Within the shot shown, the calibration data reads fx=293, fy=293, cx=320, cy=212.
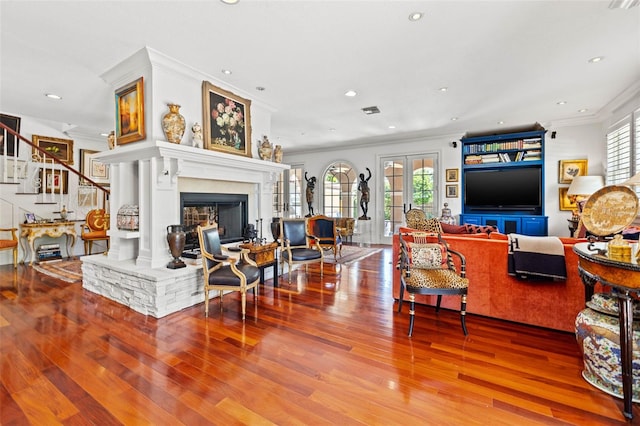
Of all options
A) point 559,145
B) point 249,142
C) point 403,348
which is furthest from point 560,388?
point 559,145

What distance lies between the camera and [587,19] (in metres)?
2.65

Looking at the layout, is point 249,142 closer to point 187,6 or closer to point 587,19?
point 187,6

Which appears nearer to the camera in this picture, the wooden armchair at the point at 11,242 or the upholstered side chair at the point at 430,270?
the upholstered side chair at the point at 430,270

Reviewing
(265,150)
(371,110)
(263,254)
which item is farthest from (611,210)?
(265,150)

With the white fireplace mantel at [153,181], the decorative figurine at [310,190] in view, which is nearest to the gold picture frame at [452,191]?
the decorative figurine at [310,190]

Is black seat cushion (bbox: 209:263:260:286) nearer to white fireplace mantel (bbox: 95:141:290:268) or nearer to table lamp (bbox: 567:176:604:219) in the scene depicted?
white fireplace mantel (bbox: 95:141:290:268)

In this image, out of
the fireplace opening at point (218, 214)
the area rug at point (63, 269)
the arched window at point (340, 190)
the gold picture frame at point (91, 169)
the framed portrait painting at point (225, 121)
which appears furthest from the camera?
the arched window at point (340, 190)

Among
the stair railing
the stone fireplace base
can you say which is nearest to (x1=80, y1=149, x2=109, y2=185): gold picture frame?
the stair railing

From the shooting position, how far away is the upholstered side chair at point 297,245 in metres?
4.22

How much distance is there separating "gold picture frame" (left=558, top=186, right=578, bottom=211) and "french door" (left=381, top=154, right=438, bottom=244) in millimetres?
2445

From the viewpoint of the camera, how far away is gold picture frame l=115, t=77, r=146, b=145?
343cm

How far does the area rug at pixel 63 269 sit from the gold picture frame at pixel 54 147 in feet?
6.69

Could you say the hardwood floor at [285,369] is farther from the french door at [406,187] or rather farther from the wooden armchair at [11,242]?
the french door at [406,187]

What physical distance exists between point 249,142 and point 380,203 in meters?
4.67
